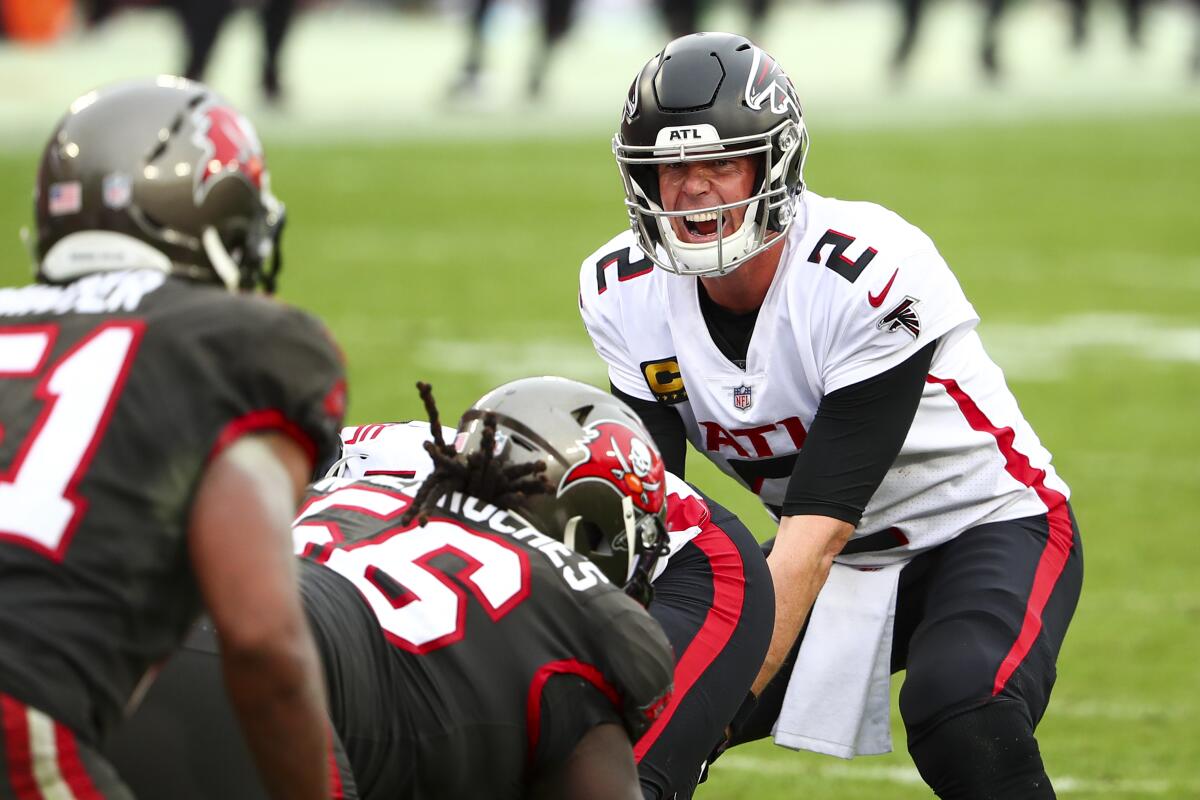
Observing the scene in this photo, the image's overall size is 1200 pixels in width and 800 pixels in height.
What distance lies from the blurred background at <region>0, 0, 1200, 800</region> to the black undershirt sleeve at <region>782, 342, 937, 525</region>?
3.48 ft

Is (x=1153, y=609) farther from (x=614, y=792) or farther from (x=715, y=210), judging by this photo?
(x=614, y=792)

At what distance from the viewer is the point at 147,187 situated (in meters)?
2.20

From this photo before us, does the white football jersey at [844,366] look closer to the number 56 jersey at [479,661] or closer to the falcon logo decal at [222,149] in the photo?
the number 56 jersey at [479,661]

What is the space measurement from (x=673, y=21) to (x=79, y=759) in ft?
60.0

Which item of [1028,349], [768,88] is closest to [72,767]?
[768,88]

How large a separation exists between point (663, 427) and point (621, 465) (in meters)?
0.97

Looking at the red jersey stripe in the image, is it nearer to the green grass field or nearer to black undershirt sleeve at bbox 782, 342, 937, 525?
black undershirt sleeve at bbox 782, 342, 937, 525

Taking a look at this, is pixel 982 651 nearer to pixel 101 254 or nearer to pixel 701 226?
pixel 701 226

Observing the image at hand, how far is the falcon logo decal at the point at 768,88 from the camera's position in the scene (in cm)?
350

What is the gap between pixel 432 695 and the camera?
2455 mm

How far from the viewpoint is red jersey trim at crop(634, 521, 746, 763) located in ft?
9.59

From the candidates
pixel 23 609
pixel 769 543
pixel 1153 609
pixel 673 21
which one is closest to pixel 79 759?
pixel 23 609

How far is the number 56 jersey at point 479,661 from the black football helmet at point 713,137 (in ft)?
3.45

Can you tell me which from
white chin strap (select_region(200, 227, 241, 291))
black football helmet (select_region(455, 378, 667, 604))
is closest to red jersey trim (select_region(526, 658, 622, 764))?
black football helmet (select_region(455, 378, 667, 604))
